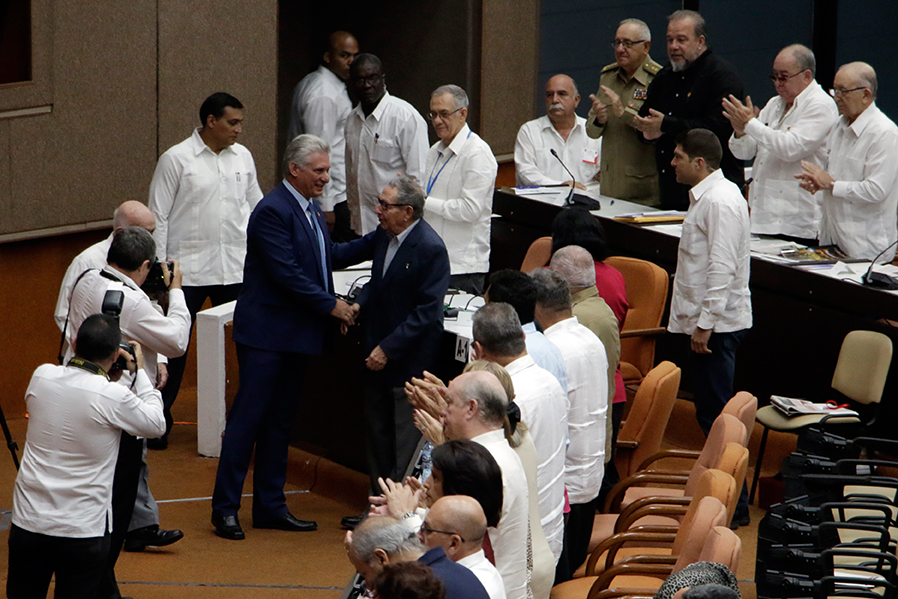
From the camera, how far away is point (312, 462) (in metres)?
7.14

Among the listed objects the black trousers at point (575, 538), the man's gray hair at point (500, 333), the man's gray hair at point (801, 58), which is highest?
the man's gray hair at point (801, 58)

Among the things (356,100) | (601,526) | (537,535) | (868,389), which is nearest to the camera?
(537,535)

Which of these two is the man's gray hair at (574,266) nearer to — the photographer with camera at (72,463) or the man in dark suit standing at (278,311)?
the man in dark suit standing at (278,311)

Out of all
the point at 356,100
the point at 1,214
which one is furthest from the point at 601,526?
the point at 356,100

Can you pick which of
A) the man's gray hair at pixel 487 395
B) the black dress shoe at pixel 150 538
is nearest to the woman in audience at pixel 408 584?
the man's gray hair at pixel 487 395

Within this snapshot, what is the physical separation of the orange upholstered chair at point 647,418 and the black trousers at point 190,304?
2.87 meters

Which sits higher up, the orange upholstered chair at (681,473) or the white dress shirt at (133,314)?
the white dress shirt at (133,314)

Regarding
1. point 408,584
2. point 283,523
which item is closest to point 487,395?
point 408,584

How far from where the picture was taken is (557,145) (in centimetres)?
937

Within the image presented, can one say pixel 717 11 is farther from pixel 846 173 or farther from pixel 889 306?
pixel 889 306

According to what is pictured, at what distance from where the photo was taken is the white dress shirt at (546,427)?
4430mm

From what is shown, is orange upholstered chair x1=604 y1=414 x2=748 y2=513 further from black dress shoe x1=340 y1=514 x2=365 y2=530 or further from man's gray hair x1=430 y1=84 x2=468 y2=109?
man's gray hair x1=430 y1=84 x2=468 y2=109

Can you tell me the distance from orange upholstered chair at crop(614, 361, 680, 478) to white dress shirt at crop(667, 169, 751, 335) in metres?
0.79

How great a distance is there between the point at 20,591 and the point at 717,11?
10.3 m
